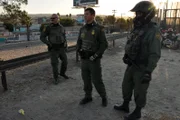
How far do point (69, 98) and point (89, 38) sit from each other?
63.8 inches

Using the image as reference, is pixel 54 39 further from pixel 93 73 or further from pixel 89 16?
pixel 93 73

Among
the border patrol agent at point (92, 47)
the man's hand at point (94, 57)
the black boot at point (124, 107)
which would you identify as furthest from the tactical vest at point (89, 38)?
the black boot at point (124, 107)

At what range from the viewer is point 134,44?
114 inches

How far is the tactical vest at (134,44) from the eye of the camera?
2.87m

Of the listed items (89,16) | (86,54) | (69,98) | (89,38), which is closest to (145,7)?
(89,16)

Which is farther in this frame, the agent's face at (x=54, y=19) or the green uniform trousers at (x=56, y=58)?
the green uniform trousers at (x=56, y=58)

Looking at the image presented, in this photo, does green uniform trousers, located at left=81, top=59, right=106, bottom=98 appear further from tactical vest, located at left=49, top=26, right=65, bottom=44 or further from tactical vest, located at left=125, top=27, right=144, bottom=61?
tactical vest, located at left=49, top=26, right=65, bottom=44

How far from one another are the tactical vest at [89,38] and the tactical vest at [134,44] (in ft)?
2.38

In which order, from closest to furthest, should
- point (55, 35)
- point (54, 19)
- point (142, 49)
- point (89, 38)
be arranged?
point (142, 49)
point (89, 38)
point (54, 19)
point (55, 35)

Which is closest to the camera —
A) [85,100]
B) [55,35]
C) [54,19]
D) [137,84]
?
[137,84]

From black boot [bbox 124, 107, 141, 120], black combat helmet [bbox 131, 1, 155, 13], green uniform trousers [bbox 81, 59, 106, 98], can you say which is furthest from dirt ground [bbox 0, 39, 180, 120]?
black combat helmet [bbox 131, 1, 155, 13]

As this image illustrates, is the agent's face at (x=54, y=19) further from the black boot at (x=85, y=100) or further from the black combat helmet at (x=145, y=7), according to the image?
the black combat helmet at (x=145, y=7)

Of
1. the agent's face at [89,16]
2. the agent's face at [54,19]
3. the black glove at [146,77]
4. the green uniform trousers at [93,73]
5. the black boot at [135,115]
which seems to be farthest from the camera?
the agent's face at [54,19]

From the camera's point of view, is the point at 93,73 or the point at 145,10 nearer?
the point at 145,10
